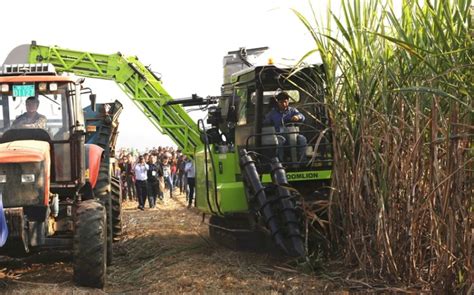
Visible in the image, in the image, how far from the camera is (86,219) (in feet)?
22.2

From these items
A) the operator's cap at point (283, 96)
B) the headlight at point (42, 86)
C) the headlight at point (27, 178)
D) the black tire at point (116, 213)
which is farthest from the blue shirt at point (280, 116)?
the black tire at point (116, 213)

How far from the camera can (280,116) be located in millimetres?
7992

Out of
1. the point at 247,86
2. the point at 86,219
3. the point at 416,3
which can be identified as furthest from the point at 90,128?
the point at 416,3

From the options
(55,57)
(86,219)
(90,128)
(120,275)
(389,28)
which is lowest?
(120,275)

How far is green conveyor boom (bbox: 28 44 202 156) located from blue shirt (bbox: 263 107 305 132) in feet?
21.1

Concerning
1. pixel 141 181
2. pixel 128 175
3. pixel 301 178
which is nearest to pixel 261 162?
pixel 301 178

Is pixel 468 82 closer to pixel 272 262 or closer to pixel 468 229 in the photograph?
pixel 468 229

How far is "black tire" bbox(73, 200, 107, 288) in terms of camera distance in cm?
664

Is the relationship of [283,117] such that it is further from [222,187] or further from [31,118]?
[31,118]

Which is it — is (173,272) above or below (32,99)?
below

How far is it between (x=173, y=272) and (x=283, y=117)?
85.6 inches

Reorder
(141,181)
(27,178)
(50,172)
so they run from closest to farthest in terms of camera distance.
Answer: (27,178) → (50,172) → (141,181)

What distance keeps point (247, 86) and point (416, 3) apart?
3.76 meters

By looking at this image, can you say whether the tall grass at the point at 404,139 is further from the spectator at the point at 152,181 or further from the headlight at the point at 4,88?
the spectator at the point at 152,181
